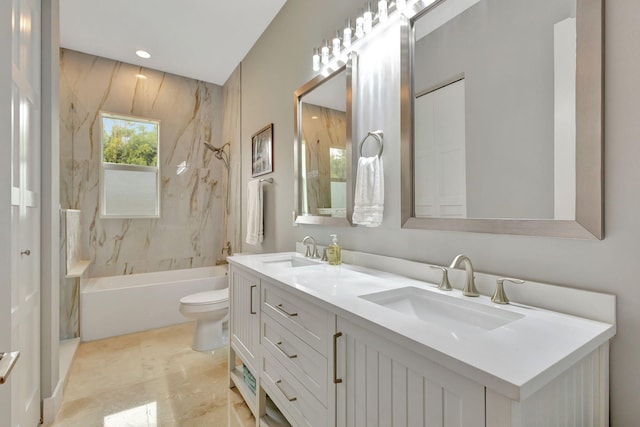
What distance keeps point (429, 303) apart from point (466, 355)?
1.66 feet

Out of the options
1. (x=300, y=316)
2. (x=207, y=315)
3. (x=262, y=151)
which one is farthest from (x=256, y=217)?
(x=300, y=316)

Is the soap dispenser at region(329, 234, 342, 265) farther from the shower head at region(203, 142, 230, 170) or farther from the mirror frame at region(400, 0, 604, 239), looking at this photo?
the shower head at region(203, 142, 230, 170)

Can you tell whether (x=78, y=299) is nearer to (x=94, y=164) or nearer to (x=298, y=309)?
(x=94, y=164)

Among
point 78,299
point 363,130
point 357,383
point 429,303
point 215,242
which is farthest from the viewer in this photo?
point 215,242

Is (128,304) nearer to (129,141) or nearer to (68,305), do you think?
(68,305)

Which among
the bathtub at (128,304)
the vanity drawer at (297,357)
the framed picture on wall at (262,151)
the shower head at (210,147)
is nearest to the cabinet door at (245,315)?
the vanity drawer at (297,357)

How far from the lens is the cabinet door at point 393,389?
601mm

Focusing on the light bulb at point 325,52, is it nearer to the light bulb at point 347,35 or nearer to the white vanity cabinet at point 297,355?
the light bulb at point 347,35

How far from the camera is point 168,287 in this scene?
10.0 feet

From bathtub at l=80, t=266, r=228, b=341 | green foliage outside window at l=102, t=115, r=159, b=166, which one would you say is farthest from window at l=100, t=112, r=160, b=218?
bathtub at l=80, t=266, r=228, b=341

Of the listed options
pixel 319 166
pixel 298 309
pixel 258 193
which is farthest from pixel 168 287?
pixel 298 309

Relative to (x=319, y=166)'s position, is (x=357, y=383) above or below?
below
